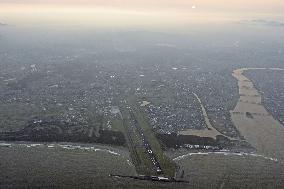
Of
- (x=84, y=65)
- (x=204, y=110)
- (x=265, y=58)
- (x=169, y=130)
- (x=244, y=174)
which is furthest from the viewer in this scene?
Result: (x=265, y=58)

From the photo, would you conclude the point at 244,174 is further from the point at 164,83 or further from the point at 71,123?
the point at 164,83

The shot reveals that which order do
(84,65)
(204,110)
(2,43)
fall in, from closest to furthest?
1. (204,110)
2. (84,65)
3. (2,43)

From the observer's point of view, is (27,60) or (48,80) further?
(27,60)

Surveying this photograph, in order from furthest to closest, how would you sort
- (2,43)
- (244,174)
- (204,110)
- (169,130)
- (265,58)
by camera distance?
(2,43) → (265,58) → (204,110) → (169,130) → (244,174)

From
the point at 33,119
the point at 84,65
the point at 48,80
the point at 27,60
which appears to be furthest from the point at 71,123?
the point at 27,60

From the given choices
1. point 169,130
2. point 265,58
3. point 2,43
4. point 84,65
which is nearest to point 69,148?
point 169,130

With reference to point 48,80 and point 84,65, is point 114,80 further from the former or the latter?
point 84,65

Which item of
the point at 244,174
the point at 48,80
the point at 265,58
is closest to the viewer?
the point at 244,174
